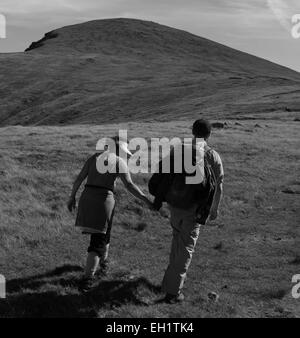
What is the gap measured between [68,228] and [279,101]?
54.2m

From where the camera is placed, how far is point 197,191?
8.42m

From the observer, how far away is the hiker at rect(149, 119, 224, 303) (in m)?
8.41

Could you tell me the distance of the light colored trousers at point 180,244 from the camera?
8555mm

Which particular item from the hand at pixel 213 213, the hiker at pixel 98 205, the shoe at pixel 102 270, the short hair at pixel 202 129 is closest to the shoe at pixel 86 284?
the hiker at pixel 98 205

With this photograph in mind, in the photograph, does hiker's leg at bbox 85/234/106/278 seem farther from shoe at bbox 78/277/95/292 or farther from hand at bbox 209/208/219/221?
hand at bbox 209/208/219/221

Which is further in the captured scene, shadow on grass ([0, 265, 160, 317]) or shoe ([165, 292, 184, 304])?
shoe ([165, 292, 184, 304])

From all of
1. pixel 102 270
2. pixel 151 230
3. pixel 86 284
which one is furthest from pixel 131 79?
pixel 86 284

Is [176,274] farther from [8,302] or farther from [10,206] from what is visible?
[10,206]

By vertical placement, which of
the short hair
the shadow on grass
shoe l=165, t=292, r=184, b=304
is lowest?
the shadow on grass

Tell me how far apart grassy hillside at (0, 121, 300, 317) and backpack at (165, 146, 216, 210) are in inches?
30.5

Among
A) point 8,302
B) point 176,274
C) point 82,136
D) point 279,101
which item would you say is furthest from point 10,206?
point 279,101

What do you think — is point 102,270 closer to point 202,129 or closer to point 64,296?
point 64,296

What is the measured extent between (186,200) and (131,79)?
4109 inches

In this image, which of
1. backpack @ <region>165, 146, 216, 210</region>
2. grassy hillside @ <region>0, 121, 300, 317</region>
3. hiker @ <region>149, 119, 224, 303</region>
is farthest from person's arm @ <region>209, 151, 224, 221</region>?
grassy hillside @ <region>0, 121, 300, 317</region>
